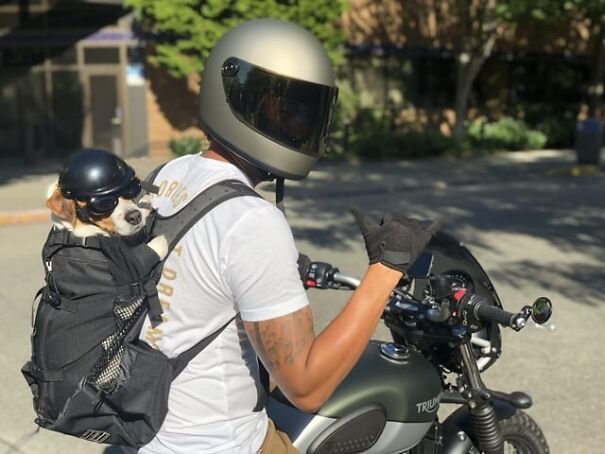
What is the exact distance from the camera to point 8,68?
69.5ft

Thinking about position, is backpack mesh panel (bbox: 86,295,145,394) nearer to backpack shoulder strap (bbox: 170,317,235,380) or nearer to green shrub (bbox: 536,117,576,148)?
backpack shoulder strap (bbox: 170,317,235,380)

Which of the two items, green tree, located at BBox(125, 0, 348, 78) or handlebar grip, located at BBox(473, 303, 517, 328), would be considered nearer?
handlebar grip, located at BBox(473, 303, 517, 328)

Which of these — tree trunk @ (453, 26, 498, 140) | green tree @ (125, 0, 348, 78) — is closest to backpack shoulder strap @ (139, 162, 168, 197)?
green tree @ (125, 0, 348, 78)

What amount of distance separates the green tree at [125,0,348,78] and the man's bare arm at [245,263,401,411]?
17.9 meters

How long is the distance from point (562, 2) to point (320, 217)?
40.3 ft

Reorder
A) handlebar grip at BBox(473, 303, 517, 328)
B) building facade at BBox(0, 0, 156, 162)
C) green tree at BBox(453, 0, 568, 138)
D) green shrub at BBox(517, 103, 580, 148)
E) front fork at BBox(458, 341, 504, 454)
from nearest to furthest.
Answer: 1. handlebar grip at BBox(473, 303, 517, 328)
2. front fork at BBox(458, 341, 504, 454)
3. building facade at BBox(0, 0, 156, 162)
4. green tree at BBox(453, 0, 568, 138)
5. green shrub at BBox(517, 103, 580, 148)

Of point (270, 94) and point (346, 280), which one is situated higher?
point (270, 94)

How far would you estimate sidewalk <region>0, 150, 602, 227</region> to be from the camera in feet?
44.9

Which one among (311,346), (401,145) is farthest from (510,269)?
(401,145)

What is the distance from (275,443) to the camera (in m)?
2.16

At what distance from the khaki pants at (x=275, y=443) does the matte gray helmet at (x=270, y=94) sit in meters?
0.66

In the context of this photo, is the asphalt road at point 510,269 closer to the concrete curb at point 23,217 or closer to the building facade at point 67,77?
the concrete curb at point 23,217

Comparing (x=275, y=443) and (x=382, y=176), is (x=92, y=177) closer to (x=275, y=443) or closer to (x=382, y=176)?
(x=275, y=443)

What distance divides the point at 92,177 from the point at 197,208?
25 cm
